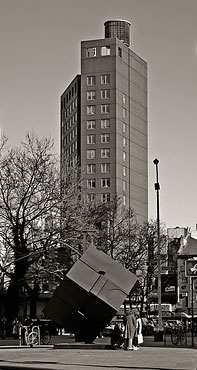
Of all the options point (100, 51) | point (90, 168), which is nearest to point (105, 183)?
point (90, 168)

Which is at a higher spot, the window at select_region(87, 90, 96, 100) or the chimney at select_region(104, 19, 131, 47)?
the chimney at select_region(104, 19, 131, 47)

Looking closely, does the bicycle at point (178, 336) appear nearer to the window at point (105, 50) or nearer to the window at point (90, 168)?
the window at point (90, 168)

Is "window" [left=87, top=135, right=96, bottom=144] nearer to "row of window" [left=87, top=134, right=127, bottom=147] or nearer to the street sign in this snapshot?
"row of window" [left=87, top=134, right=127, bottom=147]

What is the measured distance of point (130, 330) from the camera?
34469 millimetres

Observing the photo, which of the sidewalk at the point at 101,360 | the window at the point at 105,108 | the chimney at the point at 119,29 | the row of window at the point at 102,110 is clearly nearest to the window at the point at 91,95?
the row of window at the point at 102,110

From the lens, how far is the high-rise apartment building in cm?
16262

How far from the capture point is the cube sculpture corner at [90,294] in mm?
37969

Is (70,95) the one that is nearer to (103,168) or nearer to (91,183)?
(103,168)

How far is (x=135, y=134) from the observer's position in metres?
170

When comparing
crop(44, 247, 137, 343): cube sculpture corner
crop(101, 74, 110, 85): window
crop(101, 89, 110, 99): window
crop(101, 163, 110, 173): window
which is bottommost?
crop(44, 247, 137, 343): cube sculpture corner

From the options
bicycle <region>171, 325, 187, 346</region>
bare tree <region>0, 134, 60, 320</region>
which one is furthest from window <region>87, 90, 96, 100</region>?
bicycle <region>171, 325, 187, 346</region>

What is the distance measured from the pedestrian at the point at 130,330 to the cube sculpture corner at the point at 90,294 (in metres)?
2.44

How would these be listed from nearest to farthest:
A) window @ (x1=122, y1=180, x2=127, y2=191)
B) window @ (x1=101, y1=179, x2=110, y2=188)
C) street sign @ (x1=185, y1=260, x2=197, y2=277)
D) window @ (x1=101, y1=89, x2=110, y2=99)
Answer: street sign @ (x1=185, y1=260, x2=197, y2=277) < window @ (x1=101, y1=179, x2=110, y2=188) < window @ (x1=122, y1=180, x2=127, y2=191) < window @ (x1=101, y1=89, x2=110, y2=99)

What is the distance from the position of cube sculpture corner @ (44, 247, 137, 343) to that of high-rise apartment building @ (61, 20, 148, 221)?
120 meters
